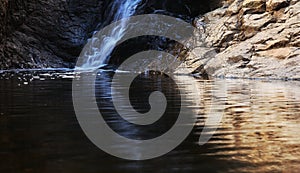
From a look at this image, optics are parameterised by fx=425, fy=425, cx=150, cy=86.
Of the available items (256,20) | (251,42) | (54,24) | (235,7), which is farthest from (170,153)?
(54,24)

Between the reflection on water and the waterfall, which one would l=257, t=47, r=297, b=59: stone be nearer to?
the waterfall

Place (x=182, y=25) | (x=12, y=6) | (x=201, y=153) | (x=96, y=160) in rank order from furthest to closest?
1. (x=12, y=6)
2. (x=182, y=25)
3. (x=201, y=153)
4. (x=96, y=160)

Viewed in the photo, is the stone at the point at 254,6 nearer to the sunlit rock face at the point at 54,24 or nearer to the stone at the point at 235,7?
the stone at the point at 235,7

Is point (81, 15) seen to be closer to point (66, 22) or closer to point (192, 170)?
point (66, 22)

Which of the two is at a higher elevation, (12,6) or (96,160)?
(12,6)

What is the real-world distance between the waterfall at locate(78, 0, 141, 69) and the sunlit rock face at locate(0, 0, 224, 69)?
64 centimetres

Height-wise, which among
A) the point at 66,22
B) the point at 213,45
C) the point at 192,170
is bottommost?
the point at 192,170

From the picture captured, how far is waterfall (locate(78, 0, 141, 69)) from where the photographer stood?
1909cm

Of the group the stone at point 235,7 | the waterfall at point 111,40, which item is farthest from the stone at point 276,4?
the waterfall at point 111,40

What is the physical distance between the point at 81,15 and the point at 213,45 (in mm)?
9579

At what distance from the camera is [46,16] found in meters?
21.4

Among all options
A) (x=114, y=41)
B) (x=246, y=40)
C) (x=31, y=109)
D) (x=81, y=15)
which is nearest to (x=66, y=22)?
(x=81, y=15)

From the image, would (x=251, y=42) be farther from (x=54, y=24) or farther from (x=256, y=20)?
(x=54, y=24)

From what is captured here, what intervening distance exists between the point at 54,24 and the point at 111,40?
382cm
